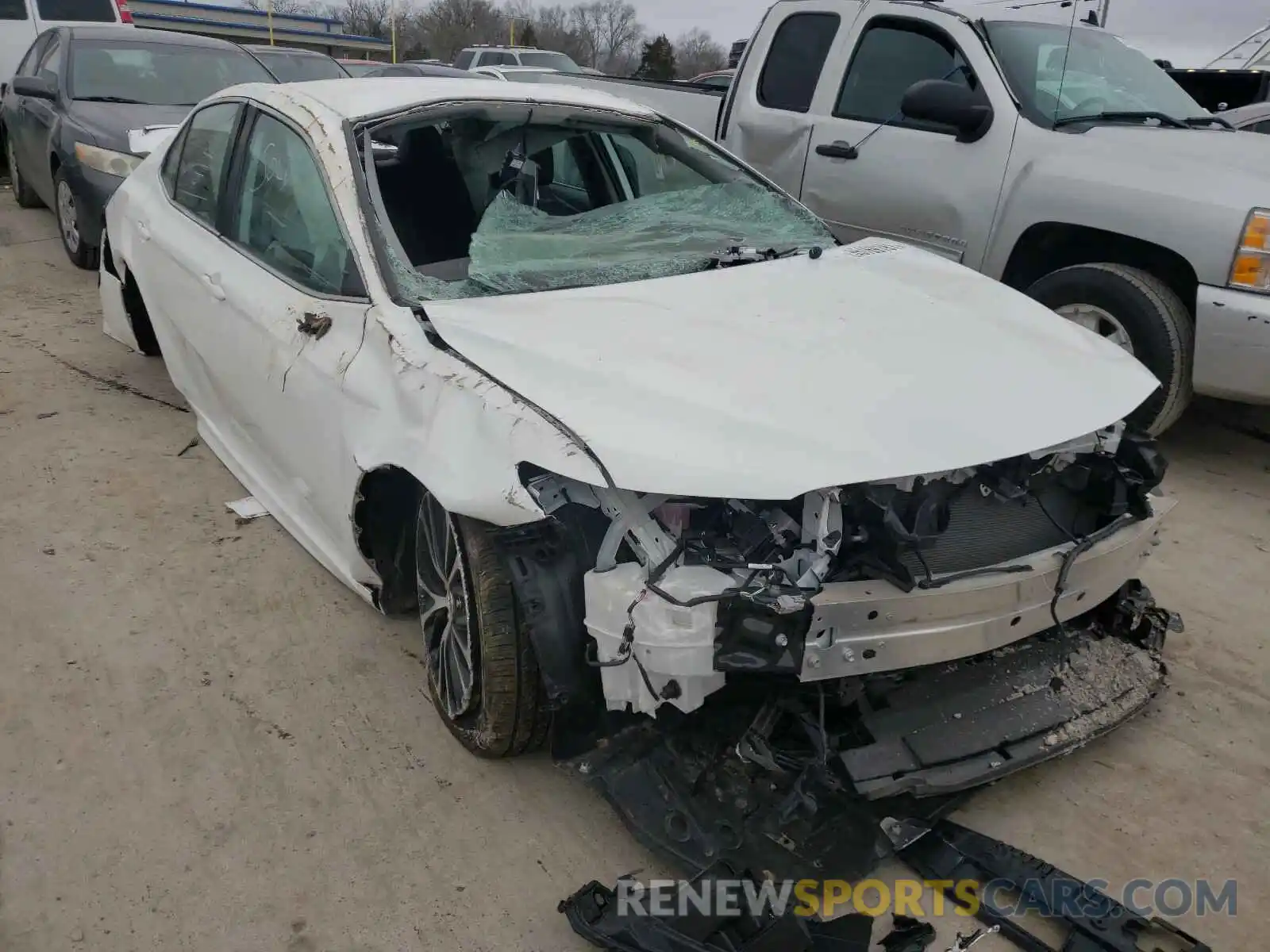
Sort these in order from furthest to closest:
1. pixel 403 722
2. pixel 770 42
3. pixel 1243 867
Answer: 1. pixel 770 42
2. pixel 403 722
3. pixel 1243 867

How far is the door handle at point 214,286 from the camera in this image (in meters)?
3.53

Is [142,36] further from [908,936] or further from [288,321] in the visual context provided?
[908,936]

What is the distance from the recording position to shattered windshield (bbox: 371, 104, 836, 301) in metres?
3.01

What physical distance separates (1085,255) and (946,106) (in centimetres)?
104

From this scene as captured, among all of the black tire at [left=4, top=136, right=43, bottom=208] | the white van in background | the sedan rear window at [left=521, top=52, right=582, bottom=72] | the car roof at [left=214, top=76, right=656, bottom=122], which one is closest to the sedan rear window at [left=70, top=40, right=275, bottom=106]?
the black tire at [left=4, top=136, right=43, bottom=208]

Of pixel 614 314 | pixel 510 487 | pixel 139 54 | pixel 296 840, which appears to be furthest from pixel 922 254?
pixel 139 54

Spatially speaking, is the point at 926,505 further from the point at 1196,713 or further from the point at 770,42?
the point at 770,42

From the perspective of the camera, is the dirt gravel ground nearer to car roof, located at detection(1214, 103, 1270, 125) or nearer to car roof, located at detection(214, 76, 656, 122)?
car roof, located at detection(214, 76, 656, 122)

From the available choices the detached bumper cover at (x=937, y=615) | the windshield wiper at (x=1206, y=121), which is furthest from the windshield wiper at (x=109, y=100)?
the detached bumper cover at (x=937, y=615)

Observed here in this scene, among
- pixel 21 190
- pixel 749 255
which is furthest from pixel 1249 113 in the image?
Result: pixel 21 190

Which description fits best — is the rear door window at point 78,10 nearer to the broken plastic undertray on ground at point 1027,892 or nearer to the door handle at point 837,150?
the door handle at point 837,150

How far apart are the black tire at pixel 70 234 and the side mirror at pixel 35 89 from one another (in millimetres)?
530

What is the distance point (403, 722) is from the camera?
2.87 metres

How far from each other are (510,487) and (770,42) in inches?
191
